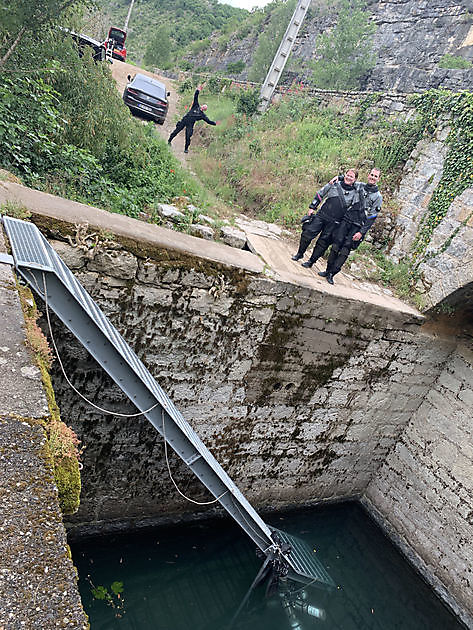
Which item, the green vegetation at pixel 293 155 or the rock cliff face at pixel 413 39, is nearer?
the green vegetation at pixel 293 155

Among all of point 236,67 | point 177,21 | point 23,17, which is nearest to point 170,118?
point 23,17

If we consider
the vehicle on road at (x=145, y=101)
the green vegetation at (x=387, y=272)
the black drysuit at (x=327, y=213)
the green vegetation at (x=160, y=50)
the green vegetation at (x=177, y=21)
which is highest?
the green vegetation at (x=177, y=21)

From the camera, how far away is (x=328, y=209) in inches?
219

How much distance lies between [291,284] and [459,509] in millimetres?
4293

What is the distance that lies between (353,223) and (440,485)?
13.6 ft

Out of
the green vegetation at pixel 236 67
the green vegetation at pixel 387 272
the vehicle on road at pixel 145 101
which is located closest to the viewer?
the green vegetation at pixel 387 272

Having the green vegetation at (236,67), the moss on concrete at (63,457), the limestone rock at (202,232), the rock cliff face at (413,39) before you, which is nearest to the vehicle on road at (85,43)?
the limestone rock at (202,232)

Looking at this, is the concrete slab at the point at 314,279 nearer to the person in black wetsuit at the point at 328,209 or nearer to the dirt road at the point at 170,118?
the person in black wetsuit at the point at 328,209

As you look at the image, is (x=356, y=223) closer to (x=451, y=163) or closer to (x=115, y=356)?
(x=451, y=163)

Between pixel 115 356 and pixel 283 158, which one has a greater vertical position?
pixel 283 158

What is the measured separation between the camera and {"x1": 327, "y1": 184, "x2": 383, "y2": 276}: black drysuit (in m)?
5.48

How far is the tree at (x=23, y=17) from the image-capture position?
16.3 feet

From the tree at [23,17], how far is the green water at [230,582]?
6.04 meters

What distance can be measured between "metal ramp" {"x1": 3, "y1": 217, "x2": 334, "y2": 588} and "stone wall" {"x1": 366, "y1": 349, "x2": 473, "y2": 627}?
250cm
